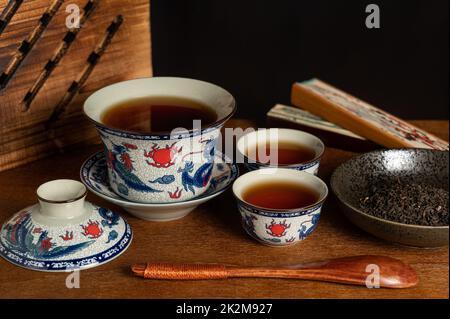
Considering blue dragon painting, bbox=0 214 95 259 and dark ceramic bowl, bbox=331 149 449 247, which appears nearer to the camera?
blue dragon painting, bbox=0 214 95 259

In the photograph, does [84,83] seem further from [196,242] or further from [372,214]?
[372,214]

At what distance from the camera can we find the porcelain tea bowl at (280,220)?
1.09m

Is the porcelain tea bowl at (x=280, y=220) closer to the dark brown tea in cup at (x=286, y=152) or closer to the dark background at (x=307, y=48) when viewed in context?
the dark brown tea in cup at (x=286, y=152)

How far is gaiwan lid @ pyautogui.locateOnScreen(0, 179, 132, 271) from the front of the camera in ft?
3.53

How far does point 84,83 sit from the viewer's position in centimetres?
142

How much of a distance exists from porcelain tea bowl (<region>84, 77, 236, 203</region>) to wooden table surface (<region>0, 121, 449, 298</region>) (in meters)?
0.06

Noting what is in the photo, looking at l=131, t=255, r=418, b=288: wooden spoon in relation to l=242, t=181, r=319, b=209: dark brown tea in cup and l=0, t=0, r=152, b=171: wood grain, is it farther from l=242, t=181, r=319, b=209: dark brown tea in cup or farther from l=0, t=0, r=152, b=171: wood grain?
l=0, t=0, r=152, b=171: wood grain

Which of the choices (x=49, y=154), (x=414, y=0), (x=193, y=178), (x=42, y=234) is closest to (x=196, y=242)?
(x=193, y=178)

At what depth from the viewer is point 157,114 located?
49.6 inches

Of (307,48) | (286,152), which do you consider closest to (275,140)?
Result: (286,152)

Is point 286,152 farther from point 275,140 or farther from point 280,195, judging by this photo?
point 280,195

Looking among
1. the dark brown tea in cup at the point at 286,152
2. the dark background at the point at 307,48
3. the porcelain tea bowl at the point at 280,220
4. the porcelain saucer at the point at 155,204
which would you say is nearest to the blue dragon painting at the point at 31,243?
the porcelain saucer at the point at 155,204

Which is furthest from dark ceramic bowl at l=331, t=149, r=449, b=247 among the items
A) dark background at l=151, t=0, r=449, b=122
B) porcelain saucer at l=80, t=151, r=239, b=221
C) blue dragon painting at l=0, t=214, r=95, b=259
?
dark background at l=151, t=0, r=449, b=122

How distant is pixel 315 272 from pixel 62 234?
1.16 feet
